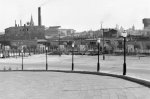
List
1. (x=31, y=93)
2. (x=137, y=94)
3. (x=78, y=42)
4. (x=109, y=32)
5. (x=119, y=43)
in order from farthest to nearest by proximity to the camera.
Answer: (x=109, y=32)
(x=78, y=42)
(x=119, y=43)
(x=31, y=93)
(x=137, y=94)

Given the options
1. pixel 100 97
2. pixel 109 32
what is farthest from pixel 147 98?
pixel 109 32

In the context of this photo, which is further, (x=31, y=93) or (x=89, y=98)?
(x=31, y=93)

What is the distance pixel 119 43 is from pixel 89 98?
496 feet

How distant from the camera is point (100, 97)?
14516 mm

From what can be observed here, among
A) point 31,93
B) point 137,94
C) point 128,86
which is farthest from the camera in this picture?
point 128,86

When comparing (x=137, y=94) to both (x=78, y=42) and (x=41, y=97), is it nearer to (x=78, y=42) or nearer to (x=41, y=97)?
(x=41, y=97)

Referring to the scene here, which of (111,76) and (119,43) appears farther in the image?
(119,43)

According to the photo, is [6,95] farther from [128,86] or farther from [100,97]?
[128,86]

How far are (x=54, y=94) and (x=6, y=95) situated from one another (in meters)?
2.27

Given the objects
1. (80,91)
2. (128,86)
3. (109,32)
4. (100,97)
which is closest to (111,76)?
(128,86)

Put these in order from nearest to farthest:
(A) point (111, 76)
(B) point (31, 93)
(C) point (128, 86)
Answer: (B) point (31, 93) < (C) point (128, 86) < (A) point (111, 76)

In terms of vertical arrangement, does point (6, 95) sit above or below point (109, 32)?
below

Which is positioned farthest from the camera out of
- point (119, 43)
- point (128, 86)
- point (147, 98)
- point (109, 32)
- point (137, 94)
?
point (109, 32)

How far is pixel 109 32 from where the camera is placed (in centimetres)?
19050
